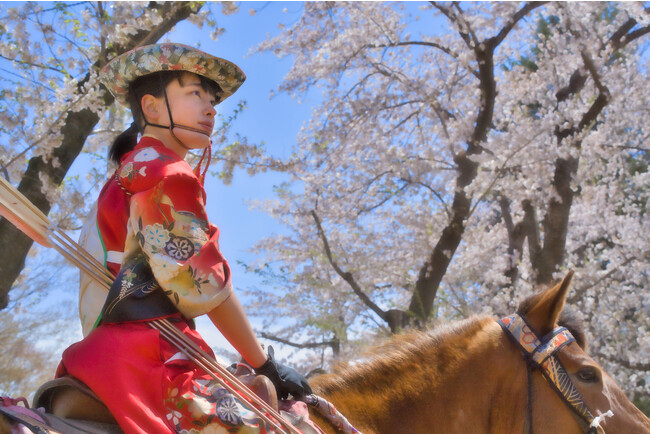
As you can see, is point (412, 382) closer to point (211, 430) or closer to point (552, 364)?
point (552, 364)

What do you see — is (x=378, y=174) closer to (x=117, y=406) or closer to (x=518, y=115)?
(x=518, y=115)

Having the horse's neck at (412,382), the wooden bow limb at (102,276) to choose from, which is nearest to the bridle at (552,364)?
the horse's neck at (412,382)

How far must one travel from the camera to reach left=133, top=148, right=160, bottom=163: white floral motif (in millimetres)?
1818

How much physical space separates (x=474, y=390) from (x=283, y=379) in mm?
916

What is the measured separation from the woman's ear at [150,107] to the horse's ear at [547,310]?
1.75 metres

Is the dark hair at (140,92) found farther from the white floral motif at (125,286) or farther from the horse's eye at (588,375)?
the horse's eye at (588,375)

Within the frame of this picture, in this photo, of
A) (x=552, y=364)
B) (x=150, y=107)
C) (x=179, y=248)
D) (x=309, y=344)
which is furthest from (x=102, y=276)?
(x=309, y=344)

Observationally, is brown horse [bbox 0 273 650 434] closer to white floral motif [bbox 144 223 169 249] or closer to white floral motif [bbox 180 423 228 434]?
white floral motif [bbox 180 423 228 434]

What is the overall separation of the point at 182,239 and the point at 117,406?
495mm

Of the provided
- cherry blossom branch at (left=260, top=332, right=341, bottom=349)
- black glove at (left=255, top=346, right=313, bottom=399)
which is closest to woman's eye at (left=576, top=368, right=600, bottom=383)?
black glove at (left=255, top=346, right=313, bottom=399)

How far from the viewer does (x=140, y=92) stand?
207cm

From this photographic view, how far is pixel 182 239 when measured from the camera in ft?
5.60

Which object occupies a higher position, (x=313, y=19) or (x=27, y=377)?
(x=313, y=19)

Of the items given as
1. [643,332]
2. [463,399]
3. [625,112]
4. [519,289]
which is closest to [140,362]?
[463,399]
